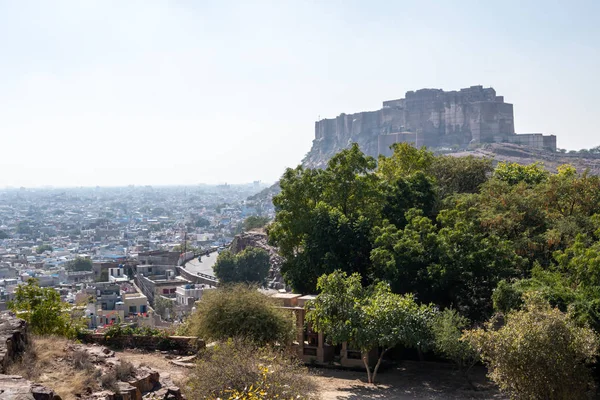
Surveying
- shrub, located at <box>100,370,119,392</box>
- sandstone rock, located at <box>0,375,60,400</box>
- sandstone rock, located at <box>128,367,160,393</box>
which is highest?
sandstone rock, located at <box>0,375,60,400</box>

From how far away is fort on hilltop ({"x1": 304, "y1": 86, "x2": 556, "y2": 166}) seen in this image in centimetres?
9625

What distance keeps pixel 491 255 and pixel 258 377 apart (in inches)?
291

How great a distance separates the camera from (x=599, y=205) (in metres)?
15.4

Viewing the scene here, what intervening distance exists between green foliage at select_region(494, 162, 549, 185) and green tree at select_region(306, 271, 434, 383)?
10.7 metres

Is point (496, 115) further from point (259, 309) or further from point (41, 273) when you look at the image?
point (259, 309)

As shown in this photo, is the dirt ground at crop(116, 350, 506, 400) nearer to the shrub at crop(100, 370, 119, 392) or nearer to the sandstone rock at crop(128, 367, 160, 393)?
the sandstone rock at crop(128, 367, 160, 393)

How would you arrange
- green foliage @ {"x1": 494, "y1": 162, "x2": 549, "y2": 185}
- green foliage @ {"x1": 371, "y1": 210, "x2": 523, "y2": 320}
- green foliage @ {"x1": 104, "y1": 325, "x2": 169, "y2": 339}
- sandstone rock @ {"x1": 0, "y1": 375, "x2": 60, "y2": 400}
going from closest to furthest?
sandstone rock @ {"x1": 0, "y1": 375, "x2": 60, "y2": 400}
green foliage @ {"x1": 104, "y1": 325, "x2": 169, "y2": 339}
green foliage @ {"x1": 371, "y1": 210, "x2": 523, "y2": 320}
green foliage @ {"x1": 494, "y1": 162, "x2": 549, "y2": 185}

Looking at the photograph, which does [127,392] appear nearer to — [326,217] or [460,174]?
[326,217]

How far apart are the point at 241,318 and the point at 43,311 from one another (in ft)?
10.2

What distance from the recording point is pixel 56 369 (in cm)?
696

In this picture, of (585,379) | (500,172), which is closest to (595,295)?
(585,379)

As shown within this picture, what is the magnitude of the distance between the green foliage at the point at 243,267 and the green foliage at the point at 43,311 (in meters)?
32.8

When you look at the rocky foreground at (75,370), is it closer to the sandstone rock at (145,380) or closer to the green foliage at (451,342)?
the sandstone rock at (145,380)

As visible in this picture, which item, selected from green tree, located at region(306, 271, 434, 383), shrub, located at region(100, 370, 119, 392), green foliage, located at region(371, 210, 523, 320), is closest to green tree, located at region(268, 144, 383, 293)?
green foliage, located at region(371, 210, 523, 320)
